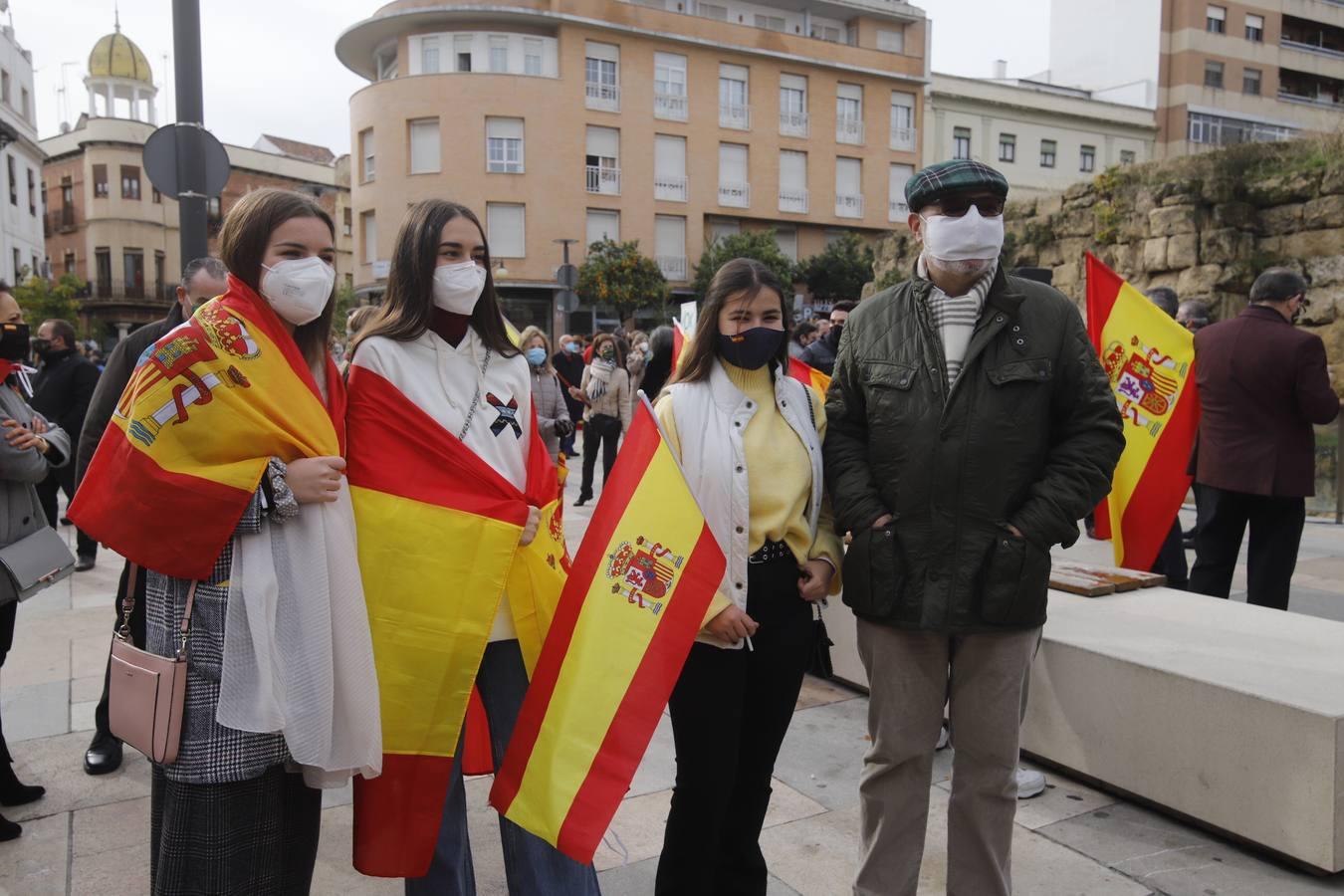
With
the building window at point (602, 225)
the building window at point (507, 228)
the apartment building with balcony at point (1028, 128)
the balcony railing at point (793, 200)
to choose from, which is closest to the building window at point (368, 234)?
the building window at point (507, 228)

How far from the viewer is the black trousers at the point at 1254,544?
17.0 ft

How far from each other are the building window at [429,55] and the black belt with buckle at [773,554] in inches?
1453

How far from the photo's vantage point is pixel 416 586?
247 cm

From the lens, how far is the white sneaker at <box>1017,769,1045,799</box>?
360 centimetres

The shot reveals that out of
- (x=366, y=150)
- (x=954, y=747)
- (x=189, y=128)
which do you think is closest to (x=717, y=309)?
(x=954, y=747)

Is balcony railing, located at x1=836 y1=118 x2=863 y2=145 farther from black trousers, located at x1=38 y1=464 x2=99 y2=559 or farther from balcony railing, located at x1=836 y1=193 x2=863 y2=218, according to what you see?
black trousers, located at x1=38 y1=464 x2=99 y2=559

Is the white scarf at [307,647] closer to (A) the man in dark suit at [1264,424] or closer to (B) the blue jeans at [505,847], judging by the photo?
(B) the blue jeans at [505,847]

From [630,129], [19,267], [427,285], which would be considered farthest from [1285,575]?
[19,267]

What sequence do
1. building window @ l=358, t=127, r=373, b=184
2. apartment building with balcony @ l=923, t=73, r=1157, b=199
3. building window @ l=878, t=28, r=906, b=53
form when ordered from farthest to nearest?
apartment building with balcony @ l=923, t=73, r=1157, b=199, building window @ l=878, t=28, r=906, b=53, building window @ l=358, t=127, r=373, b=184

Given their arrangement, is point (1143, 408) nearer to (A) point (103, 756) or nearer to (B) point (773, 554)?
(B) point (773, 554)

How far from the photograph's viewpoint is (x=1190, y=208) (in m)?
13.9

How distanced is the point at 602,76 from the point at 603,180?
3.97 metres

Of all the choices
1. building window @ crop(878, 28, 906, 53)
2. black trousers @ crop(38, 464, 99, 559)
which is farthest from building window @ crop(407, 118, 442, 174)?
black trousers @ crop(38, 464, 99, 559)

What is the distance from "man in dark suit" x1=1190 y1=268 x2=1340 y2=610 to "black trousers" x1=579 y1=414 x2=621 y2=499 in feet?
23.0
